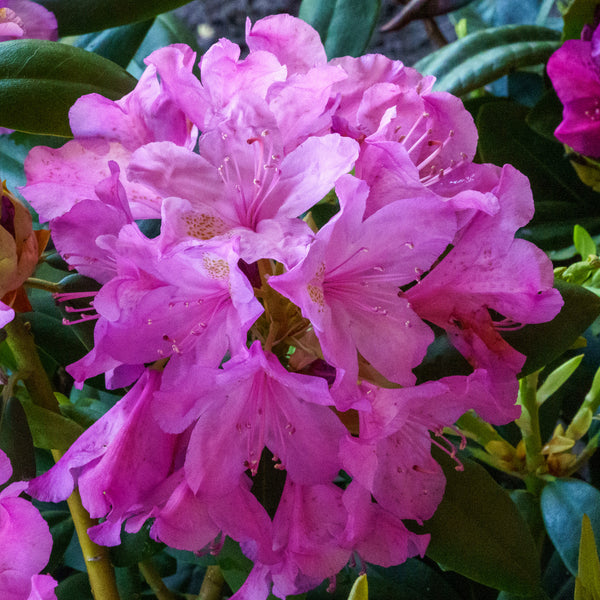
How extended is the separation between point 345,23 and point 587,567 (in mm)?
651

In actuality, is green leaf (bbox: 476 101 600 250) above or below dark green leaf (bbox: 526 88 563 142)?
below

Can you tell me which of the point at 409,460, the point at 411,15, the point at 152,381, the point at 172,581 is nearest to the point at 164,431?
the point at 152,381

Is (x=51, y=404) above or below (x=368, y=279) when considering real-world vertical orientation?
below

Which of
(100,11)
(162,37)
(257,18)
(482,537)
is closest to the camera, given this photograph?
(482,537)

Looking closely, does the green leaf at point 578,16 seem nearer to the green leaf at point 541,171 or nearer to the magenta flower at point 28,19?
the green leaf at point 541,171

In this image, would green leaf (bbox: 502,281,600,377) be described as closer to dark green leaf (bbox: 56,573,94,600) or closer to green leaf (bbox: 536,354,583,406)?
green leaf (bbox: 536,354,583,406)

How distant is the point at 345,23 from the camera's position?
0.90m

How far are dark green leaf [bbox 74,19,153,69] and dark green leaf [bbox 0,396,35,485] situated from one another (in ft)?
1.56

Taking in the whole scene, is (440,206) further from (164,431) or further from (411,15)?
(411,15)

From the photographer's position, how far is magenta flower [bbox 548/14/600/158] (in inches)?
36.2

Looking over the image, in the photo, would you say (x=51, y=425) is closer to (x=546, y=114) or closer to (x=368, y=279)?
(x=368, y=279)

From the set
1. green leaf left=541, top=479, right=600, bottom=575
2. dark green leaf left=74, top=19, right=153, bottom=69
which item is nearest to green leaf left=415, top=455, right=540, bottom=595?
green leaf left=541, top=479, right=600, bottom=575

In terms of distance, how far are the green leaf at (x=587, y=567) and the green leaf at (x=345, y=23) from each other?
58cm

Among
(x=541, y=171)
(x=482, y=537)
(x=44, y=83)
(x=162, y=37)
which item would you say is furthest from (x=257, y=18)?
(x=482, y=537)
